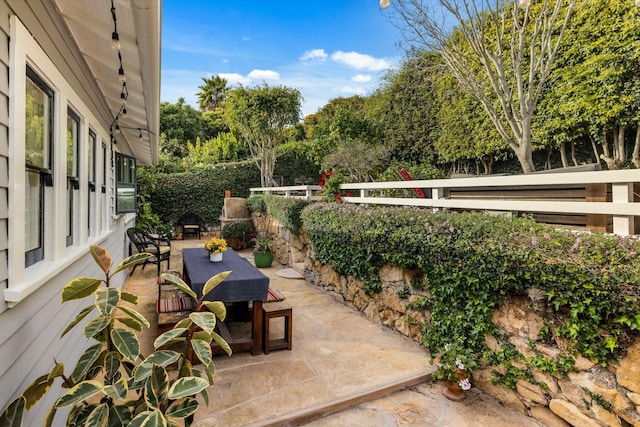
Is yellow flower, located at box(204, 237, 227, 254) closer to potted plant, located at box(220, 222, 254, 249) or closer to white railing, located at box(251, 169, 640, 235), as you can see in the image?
white railing, located at box(251, 169, 640, 235)

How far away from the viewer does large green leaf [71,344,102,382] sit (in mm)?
1487

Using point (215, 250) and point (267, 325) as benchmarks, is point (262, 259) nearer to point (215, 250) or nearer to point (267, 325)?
point (215, 250)

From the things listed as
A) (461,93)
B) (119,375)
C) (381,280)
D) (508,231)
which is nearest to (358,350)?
(381,280)

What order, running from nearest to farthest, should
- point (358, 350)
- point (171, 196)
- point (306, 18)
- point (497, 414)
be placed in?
point (497, 414) → point (358, 350) → point (306, 18) → point (171, 196)

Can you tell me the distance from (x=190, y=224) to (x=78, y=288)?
12057 mm

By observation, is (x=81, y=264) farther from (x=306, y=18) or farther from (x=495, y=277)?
(x=306, y=18)

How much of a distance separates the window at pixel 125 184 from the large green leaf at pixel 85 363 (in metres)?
4.44

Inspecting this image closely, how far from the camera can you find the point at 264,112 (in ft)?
35.8

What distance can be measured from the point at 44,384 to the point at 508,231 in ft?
10.7

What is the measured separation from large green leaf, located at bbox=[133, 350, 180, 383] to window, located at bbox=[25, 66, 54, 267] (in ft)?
3.15

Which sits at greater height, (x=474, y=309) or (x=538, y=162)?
(x=538, y=162)

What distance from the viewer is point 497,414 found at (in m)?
2.77

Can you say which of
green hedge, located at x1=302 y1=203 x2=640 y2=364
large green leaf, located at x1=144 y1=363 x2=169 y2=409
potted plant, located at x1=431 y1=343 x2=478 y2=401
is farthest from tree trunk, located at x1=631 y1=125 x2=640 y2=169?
large green leaf, located at x1=144 y1=363 x2=169 y2=409

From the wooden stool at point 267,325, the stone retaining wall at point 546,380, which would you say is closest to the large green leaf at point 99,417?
the wooden stool at point 267,325
